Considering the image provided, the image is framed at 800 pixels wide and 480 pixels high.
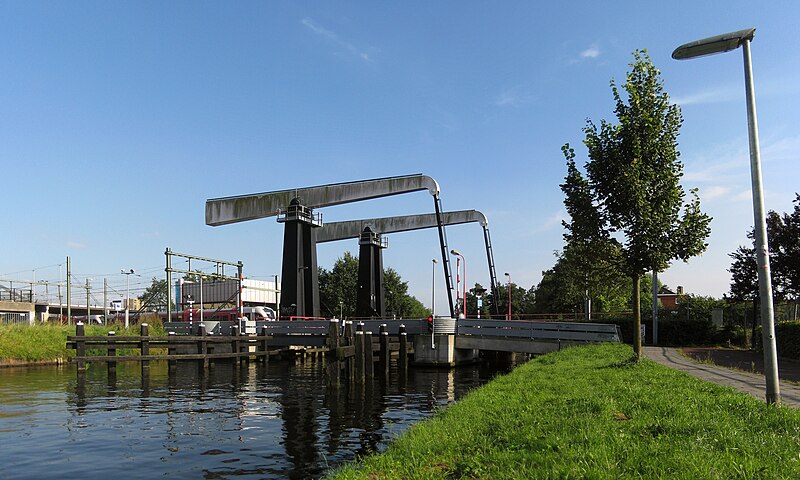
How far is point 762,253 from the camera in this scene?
880cm

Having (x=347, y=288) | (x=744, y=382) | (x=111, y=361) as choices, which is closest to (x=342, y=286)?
(x=347, y=288)

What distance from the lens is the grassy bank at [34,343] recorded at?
91.1ft

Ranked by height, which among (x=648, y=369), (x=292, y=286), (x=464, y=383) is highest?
(x=292, y=286)

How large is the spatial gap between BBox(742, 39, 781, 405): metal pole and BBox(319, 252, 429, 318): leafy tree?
202ft

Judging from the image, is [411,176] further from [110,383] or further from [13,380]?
[13,380]

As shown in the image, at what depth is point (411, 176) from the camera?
110 feet

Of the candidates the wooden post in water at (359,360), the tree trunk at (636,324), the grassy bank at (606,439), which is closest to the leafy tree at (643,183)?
the tree trunk at (636,324)

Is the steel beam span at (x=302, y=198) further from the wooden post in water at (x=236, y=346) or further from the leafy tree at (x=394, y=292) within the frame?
the leafy tree at (x=394, y=292)

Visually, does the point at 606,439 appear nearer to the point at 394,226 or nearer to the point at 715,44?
the point at 715,44

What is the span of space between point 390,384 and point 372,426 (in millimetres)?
9475

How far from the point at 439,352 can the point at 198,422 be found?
17.3 meters

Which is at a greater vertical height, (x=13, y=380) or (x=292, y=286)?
(x=292, y=286)

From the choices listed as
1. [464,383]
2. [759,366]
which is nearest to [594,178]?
[759,366]

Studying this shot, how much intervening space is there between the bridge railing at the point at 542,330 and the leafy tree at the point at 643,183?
1009 centimetres
